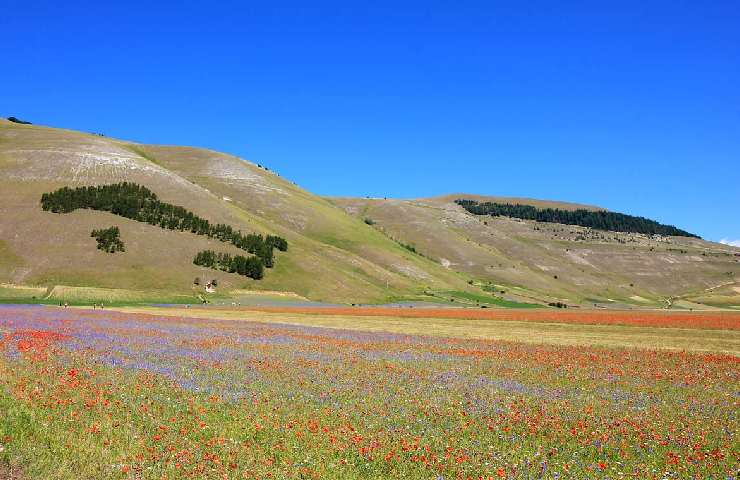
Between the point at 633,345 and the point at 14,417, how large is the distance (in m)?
41.4

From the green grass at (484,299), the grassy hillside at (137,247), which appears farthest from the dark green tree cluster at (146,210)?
the green grass at (484,299)

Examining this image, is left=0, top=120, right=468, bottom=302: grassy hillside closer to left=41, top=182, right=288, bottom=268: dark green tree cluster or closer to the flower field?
left=41, top=182, right=288, bottom=268: dark green tree cluster

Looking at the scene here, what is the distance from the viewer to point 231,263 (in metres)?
128

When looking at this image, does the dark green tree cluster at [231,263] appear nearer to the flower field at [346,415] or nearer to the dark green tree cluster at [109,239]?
the dark green tree cluster at [109,239]

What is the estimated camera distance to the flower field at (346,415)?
12172 mm

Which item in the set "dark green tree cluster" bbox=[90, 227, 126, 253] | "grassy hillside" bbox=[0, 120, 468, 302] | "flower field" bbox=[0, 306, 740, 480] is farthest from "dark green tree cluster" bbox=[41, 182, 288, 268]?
"flower field" bbox=[0, 306, 740, 480]

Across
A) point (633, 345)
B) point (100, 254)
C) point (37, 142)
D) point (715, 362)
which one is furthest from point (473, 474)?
point (37, 142)

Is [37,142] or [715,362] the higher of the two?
[37,142]

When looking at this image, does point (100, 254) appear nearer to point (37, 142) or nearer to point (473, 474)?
point (37, 142)

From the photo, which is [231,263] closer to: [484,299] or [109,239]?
[109,239]

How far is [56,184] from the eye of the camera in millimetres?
143000

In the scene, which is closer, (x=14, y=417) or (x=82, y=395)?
(x=14, y=417)

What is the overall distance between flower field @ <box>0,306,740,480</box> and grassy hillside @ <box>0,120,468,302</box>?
79.2 metres

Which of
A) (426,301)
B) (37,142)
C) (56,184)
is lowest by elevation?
(426,301)
